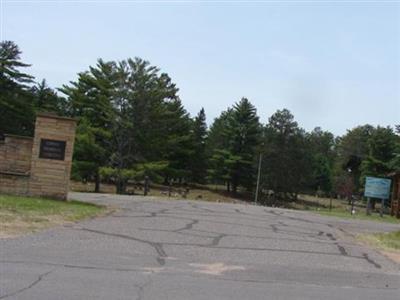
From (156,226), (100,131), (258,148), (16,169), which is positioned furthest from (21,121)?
(156,226)

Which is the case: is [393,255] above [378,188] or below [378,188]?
below

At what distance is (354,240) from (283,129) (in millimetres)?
64194

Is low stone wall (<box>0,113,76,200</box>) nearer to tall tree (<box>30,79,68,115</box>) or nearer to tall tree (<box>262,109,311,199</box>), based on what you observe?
tall tree (<box>30,79,68,115</box>)

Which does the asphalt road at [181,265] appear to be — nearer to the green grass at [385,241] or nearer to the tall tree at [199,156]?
the green grass at [385,241]

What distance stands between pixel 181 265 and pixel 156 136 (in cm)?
4388

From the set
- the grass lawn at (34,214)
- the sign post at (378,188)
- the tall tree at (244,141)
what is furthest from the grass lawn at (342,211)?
the grass lawn at (34,214)

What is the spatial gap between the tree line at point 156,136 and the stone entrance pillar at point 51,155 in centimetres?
2777

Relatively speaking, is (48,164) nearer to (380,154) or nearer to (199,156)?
(199,156)

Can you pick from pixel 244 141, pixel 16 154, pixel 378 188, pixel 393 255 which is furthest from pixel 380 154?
pixel 393 255

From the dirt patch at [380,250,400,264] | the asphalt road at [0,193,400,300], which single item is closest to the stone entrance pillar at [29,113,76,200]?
the asphalt road at [0,193,400,300]

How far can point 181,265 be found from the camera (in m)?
9.41

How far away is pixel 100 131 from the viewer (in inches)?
1939

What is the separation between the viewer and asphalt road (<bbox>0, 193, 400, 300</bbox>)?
7.37m

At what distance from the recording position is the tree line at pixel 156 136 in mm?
49906
